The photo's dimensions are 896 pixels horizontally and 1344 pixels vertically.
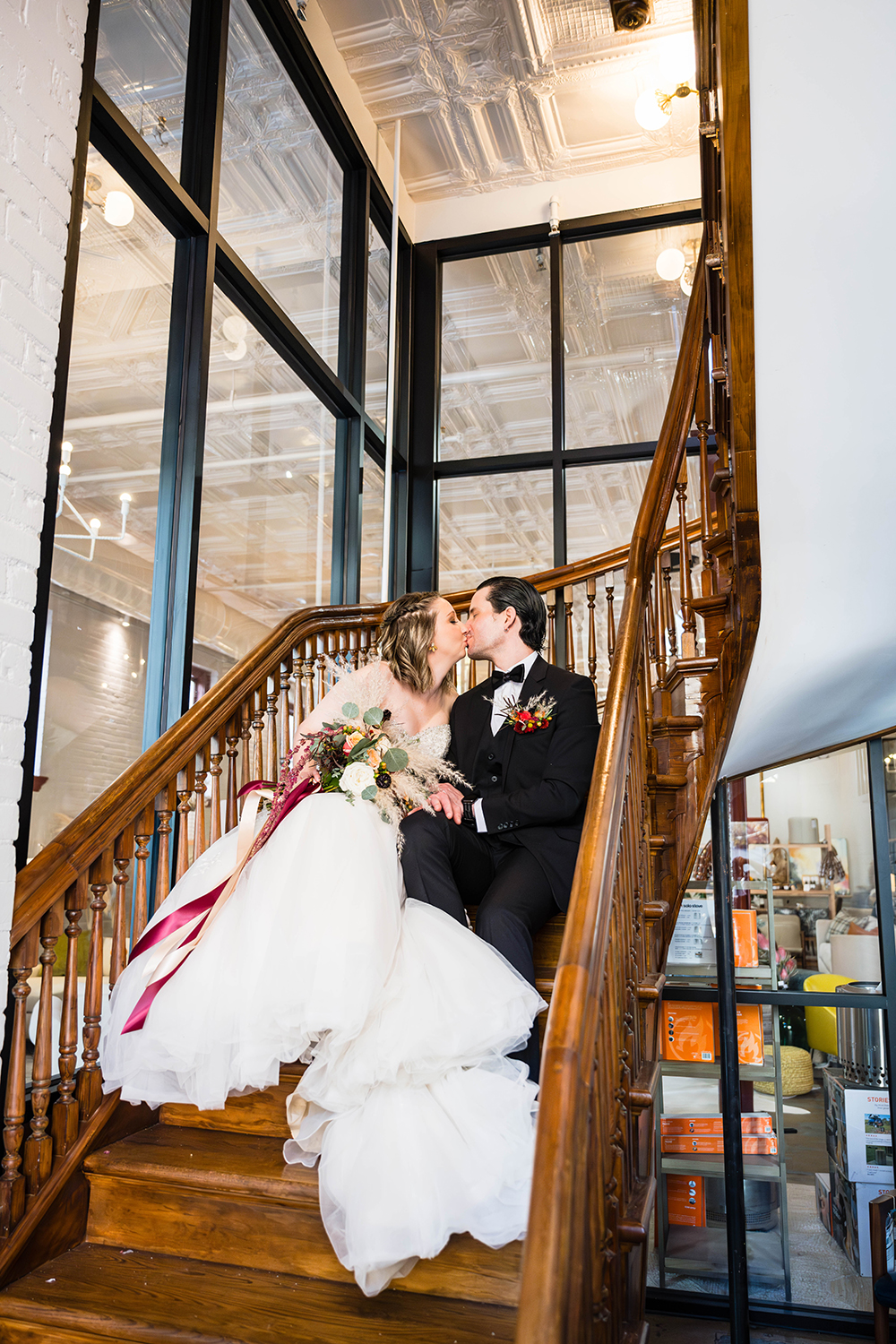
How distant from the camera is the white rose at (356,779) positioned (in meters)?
2.35

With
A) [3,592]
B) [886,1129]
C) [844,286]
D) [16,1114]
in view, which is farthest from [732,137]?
[886,1129]

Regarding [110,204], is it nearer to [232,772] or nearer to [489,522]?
[232,772]

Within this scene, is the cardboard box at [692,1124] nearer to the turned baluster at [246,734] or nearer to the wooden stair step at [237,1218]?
the turned baluster at [246,734]

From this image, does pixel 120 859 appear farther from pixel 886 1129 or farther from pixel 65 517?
pixel 886 1129

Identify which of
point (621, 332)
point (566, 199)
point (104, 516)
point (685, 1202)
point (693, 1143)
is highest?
point (566, 199)

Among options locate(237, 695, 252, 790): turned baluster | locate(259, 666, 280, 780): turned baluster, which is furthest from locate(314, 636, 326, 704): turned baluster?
locate(237, 695, 252, 790): turned baluster

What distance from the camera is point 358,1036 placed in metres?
1.85

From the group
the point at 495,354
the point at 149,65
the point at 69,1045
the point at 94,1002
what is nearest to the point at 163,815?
the point at 94,1002

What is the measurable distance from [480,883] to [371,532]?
3564mm

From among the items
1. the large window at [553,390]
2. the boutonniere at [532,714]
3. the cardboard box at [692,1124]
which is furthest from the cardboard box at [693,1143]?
the large window at [553,390]

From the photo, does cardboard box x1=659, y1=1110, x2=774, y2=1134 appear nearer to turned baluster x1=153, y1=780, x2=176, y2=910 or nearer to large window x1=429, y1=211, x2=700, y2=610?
turned baluster x1=153, y1=780, x2=176, y2=910

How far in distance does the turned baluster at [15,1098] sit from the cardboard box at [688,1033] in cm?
339

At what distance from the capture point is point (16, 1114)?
191cm

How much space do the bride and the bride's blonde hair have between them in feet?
2.49
